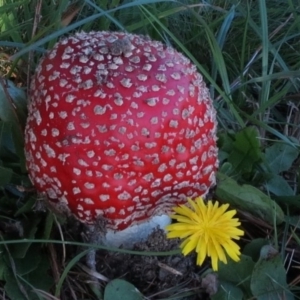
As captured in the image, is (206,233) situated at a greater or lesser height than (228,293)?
greater

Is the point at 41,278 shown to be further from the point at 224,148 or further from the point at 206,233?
the point at 224,148

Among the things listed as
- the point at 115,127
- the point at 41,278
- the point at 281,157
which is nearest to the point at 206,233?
the point at 115,127

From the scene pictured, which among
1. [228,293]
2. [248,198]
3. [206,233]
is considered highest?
[206,233]

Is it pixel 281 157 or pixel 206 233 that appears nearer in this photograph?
pixel 206 233

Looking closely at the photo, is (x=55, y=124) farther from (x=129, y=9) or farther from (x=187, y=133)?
(x=129, y=9)

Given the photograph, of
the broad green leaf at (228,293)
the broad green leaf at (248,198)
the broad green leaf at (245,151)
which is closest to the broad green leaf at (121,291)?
the broad green leaf at (228,293)

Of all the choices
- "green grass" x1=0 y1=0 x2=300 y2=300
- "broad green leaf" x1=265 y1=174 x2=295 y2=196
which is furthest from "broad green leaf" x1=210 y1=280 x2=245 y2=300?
"broad green leaf" x1=265 y1=174 x2=295 y2=196
